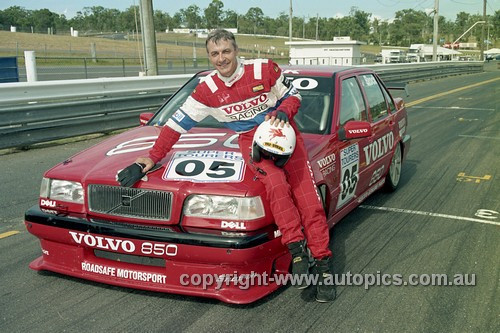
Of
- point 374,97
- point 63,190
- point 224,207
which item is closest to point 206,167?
point 224,207

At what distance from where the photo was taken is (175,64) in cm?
4481

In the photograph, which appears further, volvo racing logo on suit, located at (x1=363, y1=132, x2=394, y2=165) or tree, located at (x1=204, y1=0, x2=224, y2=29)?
tree, located at (x1=204, y1=0, x2=224, y2=29)

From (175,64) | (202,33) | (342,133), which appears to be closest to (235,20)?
(202,33)

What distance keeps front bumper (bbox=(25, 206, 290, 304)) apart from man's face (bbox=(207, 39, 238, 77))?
1123mm

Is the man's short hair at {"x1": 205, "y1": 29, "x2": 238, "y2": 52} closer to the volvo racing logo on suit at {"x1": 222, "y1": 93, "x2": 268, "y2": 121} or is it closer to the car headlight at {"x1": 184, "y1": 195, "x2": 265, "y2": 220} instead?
the volvo racing logo on suit at {"x1": 222, "y1": 93, "x2": 268, "y2": 121}

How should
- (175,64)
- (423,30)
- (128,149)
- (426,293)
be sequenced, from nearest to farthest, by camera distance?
(426,293) → (128,149) → (175,64) → (423,30)

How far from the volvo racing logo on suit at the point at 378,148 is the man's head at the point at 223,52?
6.35 feet

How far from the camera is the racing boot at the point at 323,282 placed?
341 cm

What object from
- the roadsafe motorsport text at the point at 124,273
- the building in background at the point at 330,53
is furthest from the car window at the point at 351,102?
the building in background at the point at 330,53

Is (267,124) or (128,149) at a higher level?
(267,124)

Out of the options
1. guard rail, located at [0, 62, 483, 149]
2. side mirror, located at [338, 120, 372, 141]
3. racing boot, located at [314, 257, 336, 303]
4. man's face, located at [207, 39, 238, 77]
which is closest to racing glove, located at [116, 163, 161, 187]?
man's face, located at [207, 39, 238, 77]

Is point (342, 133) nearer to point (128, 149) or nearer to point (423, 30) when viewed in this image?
point (128, 149)

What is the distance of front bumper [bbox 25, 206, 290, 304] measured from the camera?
312 centimetres

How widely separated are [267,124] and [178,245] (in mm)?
924
